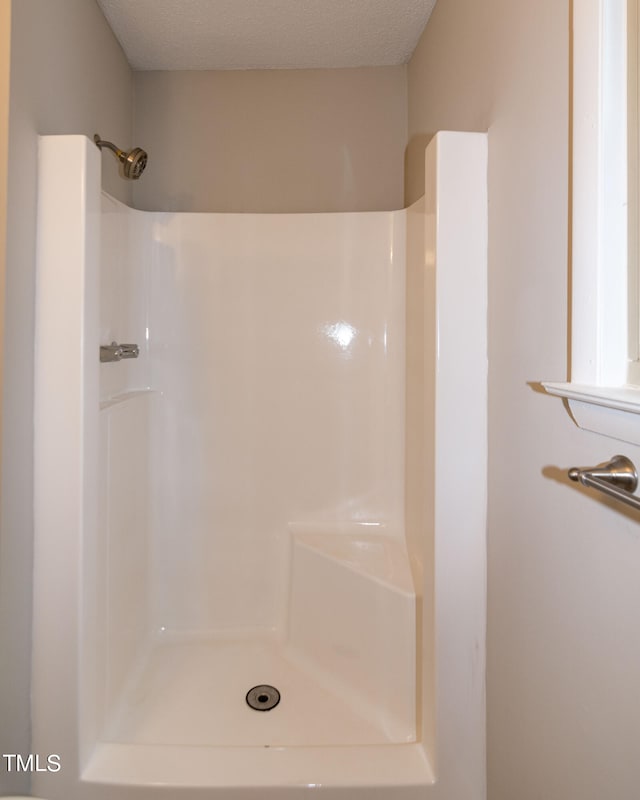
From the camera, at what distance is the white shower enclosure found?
124cm

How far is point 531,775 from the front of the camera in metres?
1.01

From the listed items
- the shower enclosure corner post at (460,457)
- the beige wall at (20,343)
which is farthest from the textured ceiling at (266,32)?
the shower enclosure corner post at (460,457)

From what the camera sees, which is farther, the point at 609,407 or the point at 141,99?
the point at 141,99

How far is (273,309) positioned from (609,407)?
1.42 metres

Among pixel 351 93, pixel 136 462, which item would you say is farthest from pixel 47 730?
pixel 351 93

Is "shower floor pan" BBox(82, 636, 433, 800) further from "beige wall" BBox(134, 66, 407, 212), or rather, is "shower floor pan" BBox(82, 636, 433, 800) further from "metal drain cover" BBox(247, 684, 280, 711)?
"beige wall" BBox(134, 66, 407, 212)

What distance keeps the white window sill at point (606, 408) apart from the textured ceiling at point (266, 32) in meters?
1.59

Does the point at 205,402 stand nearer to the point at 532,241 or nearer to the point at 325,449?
the point at 325,449

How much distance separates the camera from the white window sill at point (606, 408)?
625mm

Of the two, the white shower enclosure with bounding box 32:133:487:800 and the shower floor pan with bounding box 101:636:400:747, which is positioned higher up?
the white shower enclosure with bounding box 32:133:487:800

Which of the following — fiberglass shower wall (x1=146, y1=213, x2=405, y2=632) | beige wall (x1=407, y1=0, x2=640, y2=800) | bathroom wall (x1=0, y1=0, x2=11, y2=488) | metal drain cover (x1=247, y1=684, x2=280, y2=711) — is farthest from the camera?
fiberglass shower wall (x1=146, y1=213, x2=405, y2=632)

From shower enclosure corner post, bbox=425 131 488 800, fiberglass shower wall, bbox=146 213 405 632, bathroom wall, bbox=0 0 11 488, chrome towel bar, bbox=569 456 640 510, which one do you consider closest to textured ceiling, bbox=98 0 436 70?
fiberglass shower wall, bbox=146 213 405 632

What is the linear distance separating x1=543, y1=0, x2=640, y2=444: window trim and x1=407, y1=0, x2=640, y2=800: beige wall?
95 millimetres

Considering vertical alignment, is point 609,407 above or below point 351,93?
below
